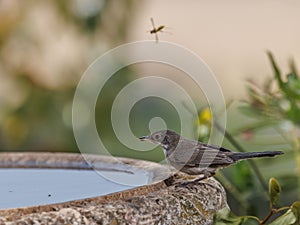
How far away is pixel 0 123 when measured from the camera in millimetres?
5328

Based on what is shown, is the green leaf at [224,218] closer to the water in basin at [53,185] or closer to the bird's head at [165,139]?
the water in basin at [53,185]

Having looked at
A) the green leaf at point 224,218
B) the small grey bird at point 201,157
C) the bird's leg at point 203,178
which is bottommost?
the green leaf at point 224,218

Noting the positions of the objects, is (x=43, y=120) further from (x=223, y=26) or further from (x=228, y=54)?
(x=223, y=26)

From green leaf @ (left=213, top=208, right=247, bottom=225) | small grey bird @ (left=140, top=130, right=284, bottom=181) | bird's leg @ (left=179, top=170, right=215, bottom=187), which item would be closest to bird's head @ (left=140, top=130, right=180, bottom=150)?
small grey bird @ (left=140, top=130, right=284, bottom=181)

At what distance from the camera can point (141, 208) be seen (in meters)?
1.67

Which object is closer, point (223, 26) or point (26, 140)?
point (26, 140)

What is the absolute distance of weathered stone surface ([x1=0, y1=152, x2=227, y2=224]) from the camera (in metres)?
1.54

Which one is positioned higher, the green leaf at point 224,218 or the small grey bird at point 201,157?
the small grey bird at point 201,157

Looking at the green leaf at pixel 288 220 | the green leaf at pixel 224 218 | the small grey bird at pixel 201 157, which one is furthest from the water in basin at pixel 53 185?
the green leaf at pixel 288 220

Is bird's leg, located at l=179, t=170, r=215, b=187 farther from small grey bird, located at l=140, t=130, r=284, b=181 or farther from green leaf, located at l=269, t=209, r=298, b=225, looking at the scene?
green leaf, located at l=269, t=209, r=298, b=225

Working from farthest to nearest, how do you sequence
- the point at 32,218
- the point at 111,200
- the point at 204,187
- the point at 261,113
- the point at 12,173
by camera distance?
the point at 261,113 < the point at 12,173 < the point at 204,187 < the point at 111,200 < the point at 32,218

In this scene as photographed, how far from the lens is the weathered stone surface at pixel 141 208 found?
154 cm

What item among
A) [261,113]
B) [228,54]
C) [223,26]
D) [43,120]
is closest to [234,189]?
[261,113]

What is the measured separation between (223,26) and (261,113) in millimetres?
6240
